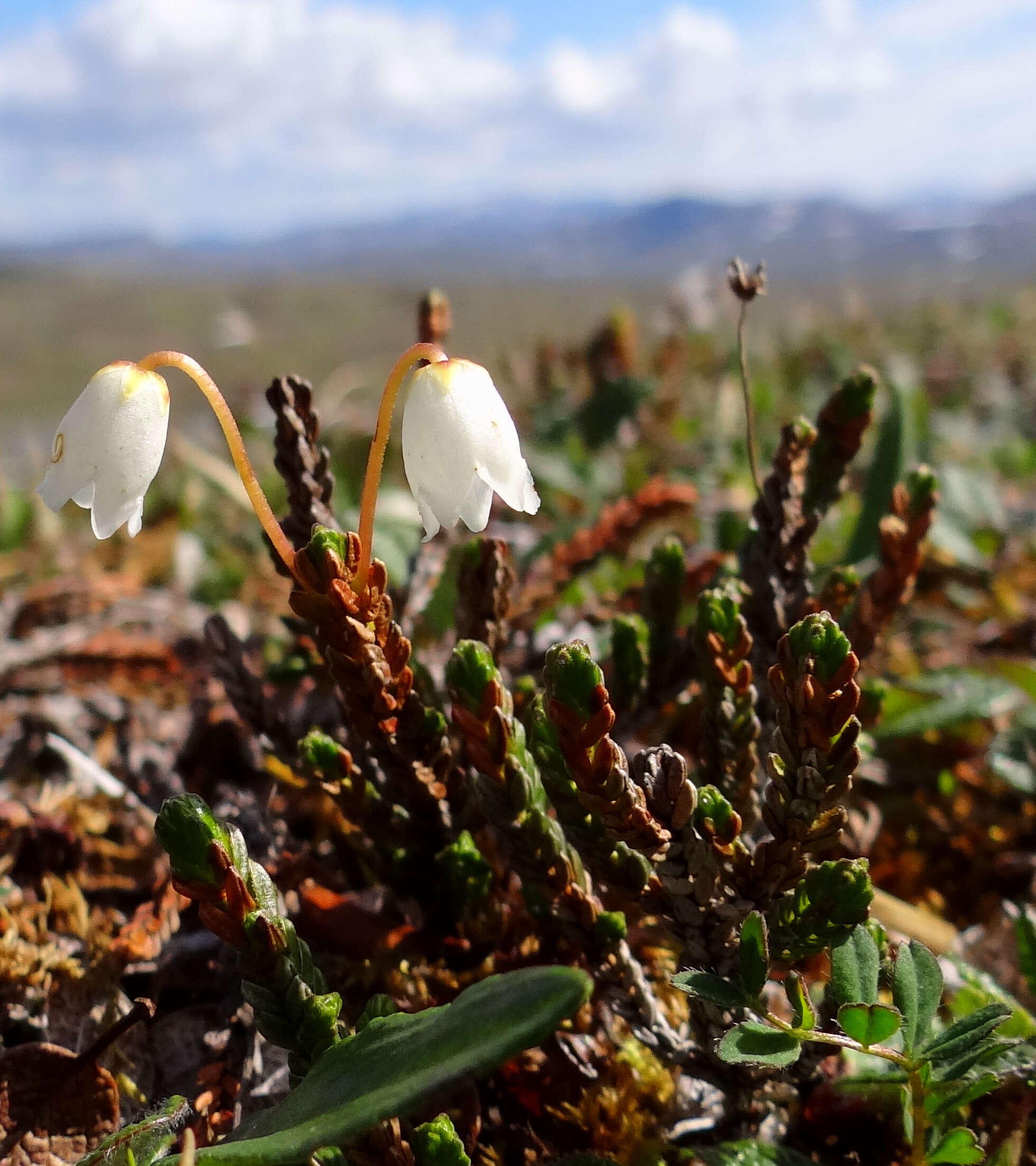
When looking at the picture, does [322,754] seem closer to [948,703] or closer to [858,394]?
[858,394]

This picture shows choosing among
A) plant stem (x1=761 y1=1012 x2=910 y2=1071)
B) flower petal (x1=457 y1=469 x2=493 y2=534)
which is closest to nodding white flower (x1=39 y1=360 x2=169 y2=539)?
flower petal (x1=457 y1=469 x2=493 y2=534)

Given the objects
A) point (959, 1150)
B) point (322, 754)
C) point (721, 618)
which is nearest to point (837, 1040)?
point (959, 1150)

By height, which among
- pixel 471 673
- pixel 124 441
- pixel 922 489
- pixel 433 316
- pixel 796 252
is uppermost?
pixel 796 252

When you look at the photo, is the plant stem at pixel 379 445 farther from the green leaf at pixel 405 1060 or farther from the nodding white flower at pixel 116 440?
the green leaf at pixel 405 1060

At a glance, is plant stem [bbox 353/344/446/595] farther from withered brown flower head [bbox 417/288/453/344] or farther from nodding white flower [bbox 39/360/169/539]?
withered brown flower head [bbox 417/288/453/344]

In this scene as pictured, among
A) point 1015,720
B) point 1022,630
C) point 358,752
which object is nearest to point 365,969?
point 358,752

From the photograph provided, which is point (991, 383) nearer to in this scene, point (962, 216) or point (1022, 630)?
point (1022, 630)
